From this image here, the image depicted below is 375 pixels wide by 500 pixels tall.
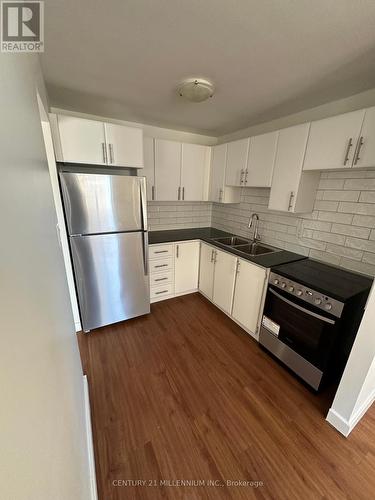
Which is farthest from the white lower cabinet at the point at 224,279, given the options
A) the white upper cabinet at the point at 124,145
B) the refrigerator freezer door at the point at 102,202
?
the white upper cabinet at the point at 124,145

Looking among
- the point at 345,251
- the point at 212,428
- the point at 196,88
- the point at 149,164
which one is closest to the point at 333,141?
the point at 345,251

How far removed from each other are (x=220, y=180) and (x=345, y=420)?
2695mm

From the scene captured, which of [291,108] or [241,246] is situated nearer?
[291,108]

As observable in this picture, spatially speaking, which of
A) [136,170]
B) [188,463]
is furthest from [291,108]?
[188,463]

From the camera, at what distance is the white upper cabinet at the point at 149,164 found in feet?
8.34

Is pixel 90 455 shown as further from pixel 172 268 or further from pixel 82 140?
pixel 82 140

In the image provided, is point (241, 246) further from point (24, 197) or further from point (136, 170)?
point (24, 197)

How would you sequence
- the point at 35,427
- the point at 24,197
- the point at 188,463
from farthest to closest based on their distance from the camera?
the point at 188,463 → the point at 24,197 → the point at 35,427

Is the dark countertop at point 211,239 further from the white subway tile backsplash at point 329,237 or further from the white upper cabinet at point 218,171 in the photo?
the white upper cabinet at point 218,171

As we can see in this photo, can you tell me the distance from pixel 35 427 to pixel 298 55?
6.83 ft

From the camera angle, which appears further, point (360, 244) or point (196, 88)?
point (360, 244)

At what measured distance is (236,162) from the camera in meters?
2.58

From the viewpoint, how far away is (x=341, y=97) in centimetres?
181

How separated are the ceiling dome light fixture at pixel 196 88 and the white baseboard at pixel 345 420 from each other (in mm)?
2639
